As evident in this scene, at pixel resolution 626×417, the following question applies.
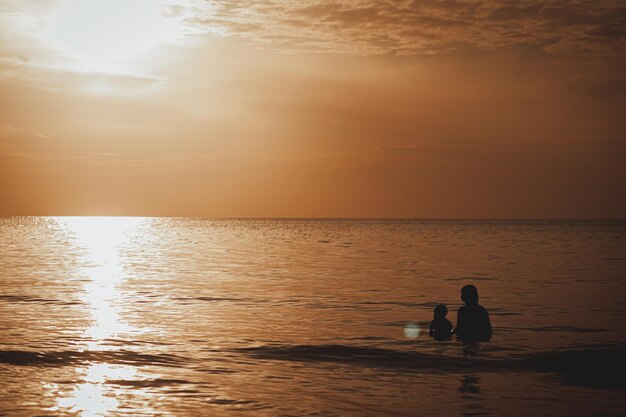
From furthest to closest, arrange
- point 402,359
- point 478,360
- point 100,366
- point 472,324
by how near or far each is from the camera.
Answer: point 472,324
point 402,359
point 478,360
point 100,366

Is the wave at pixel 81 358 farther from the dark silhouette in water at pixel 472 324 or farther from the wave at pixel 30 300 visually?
the wave at pixel 30 300

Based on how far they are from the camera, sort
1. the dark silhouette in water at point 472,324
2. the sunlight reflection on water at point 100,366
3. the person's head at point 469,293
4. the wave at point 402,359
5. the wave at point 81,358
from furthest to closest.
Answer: the dark silhouette in water at point 472,324 < the person's head at point 469,293 < the wave at point 81,358 < the wave at point 402,359 < the sunlight reflection on water at point 100,366

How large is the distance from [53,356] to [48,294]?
57.1 ft

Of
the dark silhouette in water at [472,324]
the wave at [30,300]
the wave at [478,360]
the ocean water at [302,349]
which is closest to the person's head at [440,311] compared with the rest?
the dark silhouette in water at [472,324]

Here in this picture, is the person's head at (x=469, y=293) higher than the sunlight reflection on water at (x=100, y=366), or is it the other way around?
the person's head at (x=469, y=293)

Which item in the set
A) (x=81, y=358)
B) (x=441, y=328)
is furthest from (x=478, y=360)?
(x=81, y=358)

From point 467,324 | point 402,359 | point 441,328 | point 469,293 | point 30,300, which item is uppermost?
point 469,293

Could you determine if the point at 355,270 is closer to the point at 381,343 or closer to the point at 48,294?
the point at 48,294

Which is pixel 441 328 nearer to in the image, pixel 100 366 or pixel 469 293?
pixel 469 293

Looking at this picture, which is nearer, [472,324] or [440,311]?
[440,311]

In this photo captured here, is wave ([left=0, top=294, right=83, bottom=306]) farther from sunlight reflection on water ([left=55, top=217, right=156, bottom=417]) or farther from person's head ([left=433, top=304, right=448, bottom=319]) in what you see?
person's head ([left=433, top=304, right=448, bottom=319])

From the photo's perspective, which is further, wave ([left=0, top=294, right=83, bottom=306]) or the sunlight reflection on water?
wave ([left=0, top=294, right=83, bottom=306])

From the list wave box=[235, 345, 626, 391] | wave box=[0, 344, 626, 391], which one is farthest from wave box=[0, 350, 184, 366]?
wave box=[235, 345, 626, 391]

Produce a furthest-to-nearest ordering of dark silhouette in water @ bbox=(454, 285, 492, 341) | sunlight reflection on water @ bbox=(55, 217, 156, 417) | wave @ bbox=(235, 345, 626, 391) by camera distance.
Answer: dark silhouette in water @ bbox=(454, 285, 492, 341) → wave @ bbox=(235, 345, 626, 391) → sunlight reflection on water @ bbox=(55, 217, 156, 417)
